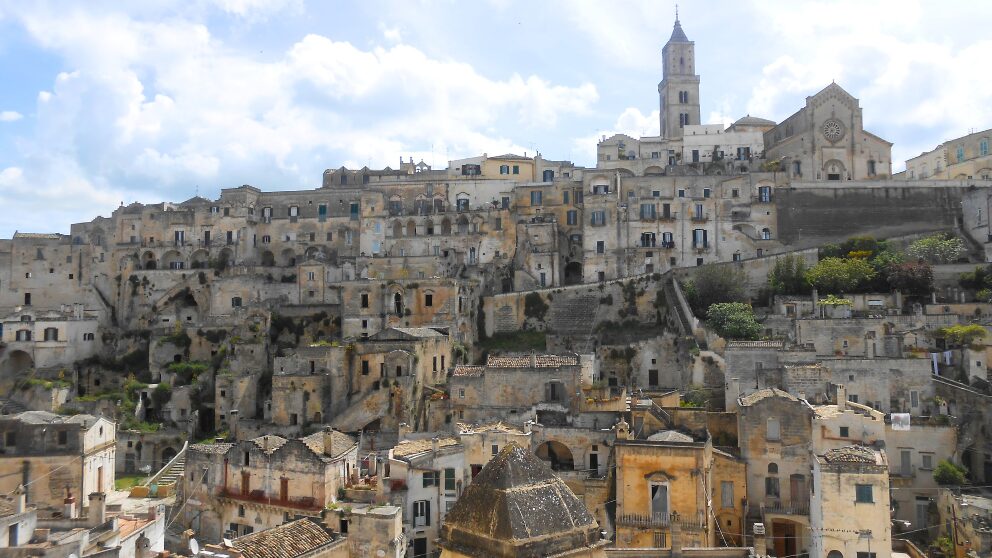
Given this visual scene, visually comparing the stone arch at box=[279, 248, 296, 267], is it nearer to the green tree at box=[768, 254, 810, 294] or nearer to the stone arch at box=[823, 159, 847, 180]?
the green tree at box=[768, 254, 810, 294]

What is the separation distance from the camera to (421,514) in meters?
27.4

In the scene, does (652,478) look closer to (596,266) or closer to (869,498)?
(869,498)

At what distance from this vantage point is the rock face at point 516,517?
26.0ft

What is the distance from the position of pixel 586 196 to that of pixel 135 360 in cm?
3032

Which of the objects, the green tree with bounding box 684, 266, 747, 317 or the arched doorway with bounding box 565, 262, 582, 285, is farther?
the arched doorway with bounding box 565, 262, 582, 285

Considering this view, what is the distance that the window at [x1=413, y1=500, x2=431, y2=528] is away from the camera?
27297 millimetres

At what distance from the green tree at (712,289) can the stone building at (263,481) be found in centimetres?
2429

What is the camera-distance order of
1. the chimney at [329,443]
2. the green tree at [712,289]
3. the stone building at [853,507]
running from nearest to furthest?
the stone building at [853,507] < the chimney at [329,443] < the green tree at [712,289]

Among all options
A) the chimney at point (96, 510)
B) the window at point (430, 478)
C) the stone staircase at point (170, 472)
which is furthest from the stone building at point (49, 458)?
the window at point (430, 478)

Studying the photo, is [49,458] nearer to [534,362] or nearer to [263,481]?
[263,481]

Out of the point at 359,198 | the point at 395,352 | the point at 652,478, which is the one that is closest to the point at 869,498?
the point at 652,478

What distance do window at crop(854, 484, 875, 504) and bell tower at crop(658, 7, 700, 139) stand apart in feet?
173

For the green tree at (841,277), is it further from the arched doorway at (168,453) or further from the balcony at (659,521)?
the arched doorway at (168,453)

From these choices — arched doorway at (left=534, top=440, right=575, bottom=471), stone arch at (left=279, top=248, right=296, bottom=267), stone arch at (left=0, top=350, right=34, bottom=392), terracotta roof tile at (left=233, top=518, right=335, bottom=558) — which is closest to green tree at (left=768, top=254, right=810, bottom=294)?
arched doorway at (left=534, top=440, right=575, bottom=471)
